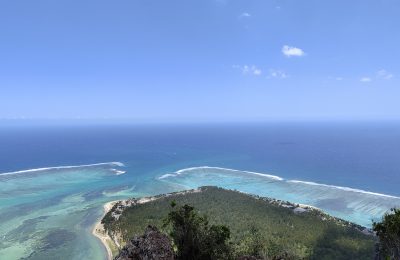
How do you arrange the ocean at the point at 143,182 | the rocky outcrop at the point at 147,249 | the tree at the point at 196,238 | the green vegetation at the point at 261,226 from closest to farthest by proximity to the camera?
the rocky outcrop at the point at 147,249 → the tree at the point at 196,238 → the green vegetation at the point at 261,226 → the ocean at the point at 143,182

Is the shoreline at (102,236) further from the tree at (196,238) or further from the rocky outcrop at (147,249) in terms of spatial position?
the rocky outcrop at (147,249)

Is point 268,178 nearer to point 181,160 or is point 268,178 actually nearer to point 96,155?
point 181,160

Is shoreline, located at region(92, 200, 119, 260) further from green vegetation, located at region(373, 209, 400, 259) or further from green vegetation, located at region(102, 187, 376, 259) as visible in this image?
green vegetation, located at region(373, 209, 400, 259)

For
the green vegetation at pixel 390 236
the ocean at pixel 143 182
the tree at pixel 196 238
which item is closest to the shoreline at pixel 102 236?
the ocean at pixel 143 182

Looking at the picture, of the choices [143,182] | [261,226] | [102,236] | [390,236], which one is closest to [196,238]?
[390,236]

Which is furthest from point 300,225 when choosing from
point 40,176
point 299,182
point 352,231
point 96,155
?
point 96,155

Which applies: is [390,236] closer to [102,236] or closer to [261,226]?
[261,226]

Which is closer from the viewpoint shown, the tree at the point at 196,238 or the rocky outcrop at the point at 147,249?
the rocky outcrop at the point at 147,249
